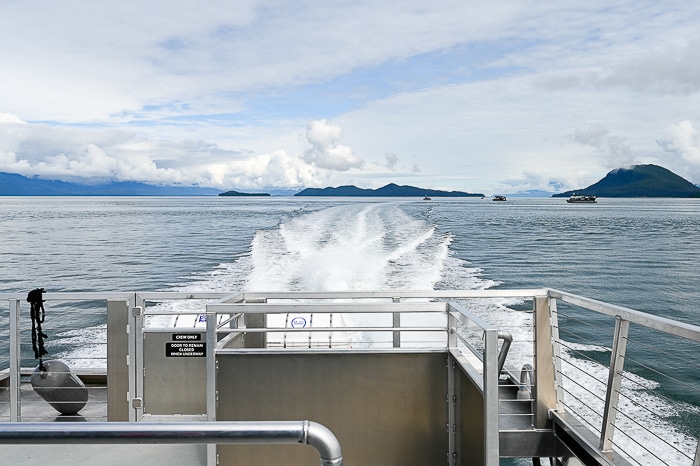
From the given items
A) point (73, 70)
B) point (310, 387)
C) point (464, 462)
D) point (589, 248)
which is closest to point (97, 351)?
point (310, 387)

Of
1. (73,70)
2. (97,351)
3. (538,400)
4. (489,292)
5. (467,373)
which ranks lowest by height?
(97,351)

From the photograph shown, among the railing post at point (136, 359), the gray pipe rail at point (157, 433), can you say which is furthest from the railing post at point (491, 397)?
the railing post at point (136, 359)

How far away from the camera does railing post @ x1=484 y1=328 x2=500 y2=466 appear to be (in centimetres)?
310

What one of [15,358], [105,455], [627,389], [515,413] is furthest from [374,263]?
[515,413]

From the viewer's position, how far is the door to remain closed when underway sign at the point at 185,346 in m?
5.05

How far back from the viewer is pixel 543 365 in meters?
4.08

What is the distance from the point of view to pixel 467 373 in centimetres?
367

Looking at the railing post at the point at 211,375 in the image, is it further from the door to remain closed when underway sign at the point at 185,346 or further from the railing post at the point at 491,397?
the railing post at the point at 491,397

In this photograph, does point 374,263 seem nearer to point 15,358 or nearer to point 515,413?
point 15,358

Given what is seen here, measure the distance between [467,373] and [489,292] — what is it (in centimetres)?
86

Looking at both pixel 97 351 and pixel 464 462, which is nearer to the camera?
pixel 464 462

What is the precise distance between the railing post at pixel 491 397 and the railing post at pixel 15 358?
384cm

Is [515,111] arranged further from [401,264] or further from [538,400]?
[538,400]

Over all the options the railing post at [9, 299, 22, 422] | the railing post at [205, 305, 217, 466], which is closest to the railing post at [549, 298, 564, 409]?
the railing post at [205, 305, 217, 466]
